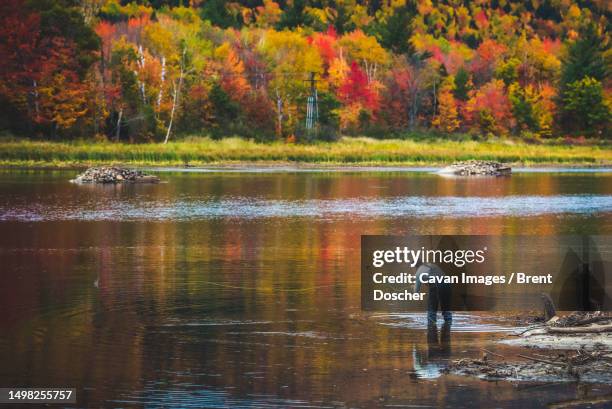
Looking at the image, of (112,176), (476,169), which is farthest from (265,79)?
(112,176)

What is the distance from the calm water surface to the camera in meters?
13.3

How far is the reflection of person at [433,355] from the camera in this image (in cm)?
1402

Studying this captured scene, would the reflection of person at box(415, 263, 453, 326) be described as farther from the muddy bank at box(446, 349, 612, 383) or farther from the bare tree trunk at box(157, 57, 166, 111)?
the bare tree trunk at box(157, 57, 166, 111)

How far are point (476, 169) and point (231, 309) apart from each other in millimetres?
61628

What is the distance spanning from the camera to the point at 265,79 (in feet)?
393

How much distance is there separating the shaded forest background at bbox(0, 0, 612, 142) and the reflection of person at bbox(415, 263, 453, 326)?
76.3 m

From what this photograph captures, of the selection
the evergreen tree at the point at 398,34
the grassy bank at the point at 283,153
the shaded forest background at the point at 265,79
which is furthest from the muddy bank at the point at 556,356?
the evergreen tree at the point at 398,34

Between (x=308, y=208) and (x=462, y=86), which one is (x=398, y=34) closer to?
(x=462, y=86)

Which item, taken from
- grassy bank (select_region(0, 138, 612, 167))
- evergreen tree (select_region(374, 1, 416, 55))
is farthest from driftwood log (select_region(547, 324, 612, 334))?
evergreen tree (select_region(374, 1, 416, 55))

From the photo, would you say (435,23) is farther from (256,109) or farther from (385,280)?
(385,280)

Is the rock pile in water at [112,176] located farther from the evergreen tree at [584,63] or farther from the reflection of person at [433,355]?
the evergreen tree at [584,63]

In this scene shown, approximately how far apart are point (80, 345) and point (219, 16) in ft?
451

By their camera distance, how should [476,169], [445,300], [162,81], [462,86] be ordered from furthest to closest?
[462,86] → [162,81] → [476,169] → [445,300]

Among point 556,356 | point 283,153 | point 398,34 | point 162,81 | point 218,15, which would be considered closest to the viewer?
point 556,356
